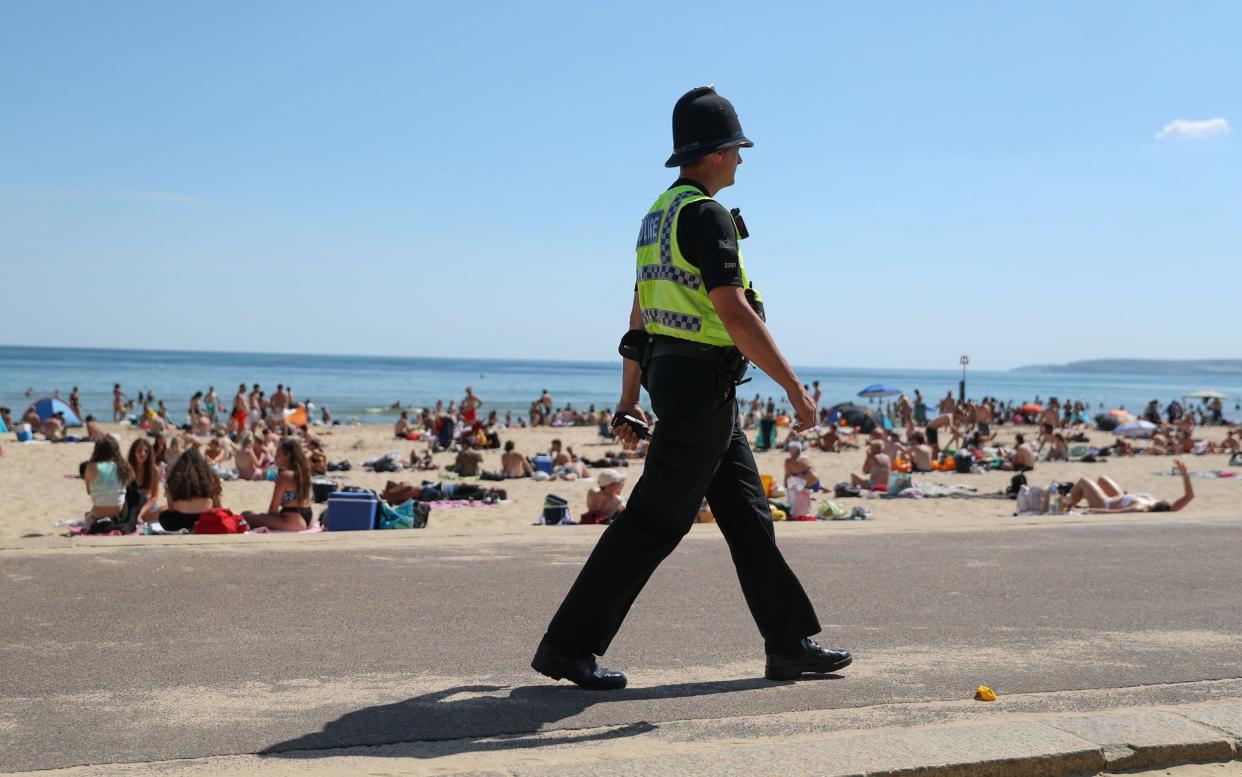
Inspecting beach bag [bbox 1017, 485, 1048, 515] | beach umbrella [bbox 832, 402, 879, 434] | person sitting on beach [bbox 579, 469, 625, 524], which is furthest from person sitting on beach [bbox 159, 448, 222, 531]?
beach umbrella [bbox 832, 402, 879, 434]

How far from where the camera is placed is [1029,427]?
1822 inches

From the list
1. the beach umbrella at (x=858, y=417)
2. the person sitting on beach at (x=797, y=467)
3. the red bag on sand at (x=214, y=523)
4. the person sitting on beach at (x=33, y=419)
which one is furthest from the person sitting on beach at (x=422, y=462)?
the beach umbrella at (x=858, y=417)

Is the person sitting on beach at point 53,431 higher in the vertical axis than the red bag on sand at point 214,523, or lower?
lower

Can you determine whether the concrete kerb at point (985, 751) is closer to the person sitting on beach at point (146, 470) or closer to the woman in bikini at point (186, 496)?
the woman in bikini at point (186, 496)

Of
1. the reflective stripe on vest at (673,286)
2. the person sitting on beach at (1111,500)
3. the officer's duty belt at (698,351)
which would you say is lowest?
the person sitting on beach at (1111,500)

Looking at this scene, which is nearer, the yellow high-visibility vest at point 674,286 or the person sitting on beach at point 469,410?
the yellow high-visibility vest at point 674,286

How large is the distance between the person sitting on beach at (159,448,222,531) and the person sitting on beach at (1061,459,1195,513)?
31.8 ft

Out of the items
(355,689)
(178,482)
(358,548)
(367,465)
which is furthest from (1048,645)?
(367,465)

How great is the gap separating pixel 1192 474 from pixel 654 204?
22.7 m

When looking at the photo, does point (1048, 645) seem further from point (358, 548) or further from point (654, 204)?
point (358, 548)

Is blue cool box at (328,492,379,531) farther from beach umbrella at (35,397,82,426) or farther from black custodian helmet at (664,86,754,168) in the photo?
beach umbrella at (35,397,82,426)

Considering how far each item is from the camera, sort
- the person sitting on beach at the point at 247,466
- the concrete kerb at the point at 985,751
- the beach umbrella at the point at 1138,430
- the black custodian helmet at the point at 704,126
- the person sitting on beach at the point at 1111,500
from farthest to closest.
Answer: the beach umbrella at the point at 1138,430
the person sitting on beach at the point at 247,466
the person sitting on beach at the point at 1111,500
the black custodian helmet at the point at 704,126
the concrete kerb at the point at 985,751

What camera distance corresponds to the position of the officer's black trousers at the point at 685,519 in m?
3.77

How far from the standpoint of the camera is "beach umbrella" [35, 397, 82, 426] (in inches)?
1292
